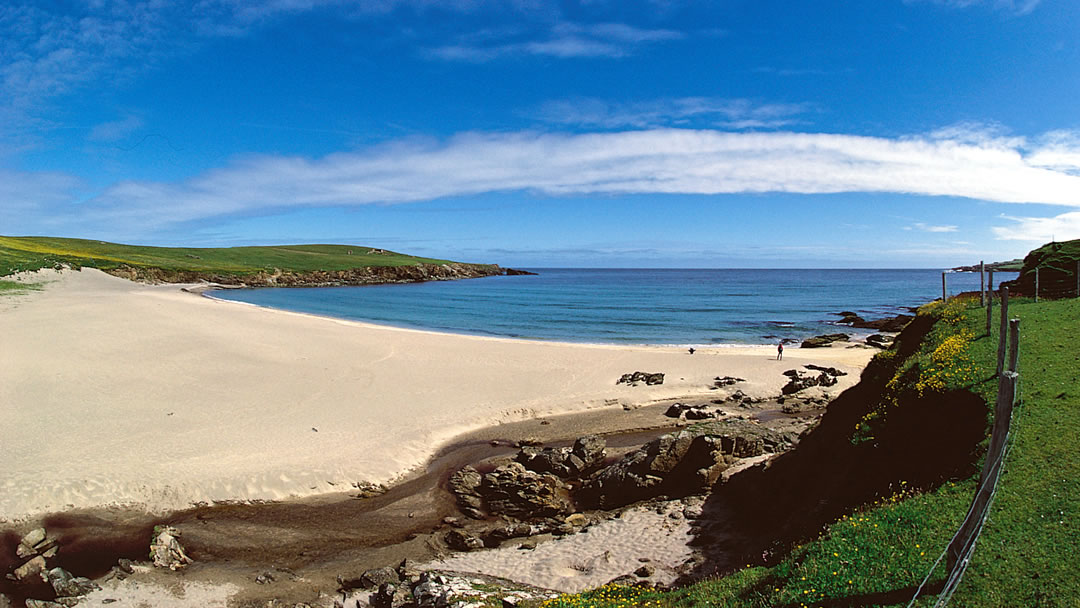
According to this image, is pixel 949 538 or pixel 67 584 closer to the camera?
pixel 949 538

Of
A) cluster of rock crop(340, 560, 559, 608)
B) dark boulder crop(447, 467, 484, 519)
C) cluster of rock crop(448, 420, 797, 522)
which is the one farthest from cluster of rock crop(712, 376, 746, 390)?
cluster of rock crop(340, 560, 559, 608)

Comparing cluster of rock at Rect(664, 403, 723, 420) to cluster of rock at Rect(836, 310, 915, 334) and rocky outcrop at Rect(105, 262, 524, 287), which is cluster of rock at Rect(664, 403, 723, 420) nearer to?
cluster of rock at Rect(836, 310, 915, 334)

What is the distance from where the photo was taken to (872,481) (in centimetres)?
1085

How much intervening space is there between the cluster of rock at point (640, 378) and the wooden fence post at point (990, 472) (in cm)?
2320

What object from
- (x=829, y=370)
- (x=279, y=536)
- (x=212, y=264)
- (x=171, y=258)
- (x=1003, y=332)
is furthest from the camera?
(x=212, y=264)

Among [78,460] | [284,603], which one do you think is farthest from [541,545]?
[78,460]

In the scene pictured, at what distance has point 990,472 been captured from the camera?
650 centimetres

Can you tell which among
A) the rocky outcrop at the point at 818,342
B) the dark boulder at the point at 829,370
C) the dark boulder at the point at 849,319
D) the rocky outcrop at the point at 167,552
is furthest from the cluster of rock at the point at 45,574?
the dark boulder at the point at 849,319

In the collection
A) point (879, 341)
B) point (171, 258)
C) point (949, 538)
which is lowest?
point (879, 341)

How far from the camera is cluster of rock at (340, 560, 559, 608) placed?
34.0 ft

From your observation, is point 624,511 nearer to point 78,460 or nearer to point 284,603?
point 284,603

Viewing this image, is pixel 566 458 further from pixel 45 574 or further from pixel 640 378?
pixel 45 574

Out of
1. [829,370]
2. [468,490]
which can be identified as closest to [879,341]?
[829,370]

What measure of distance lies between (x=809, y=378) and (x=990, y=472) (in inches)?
1049
